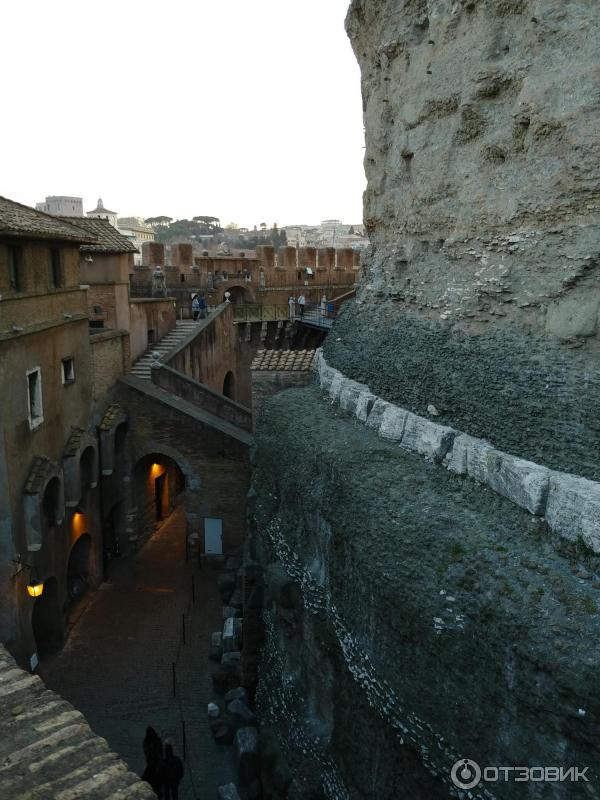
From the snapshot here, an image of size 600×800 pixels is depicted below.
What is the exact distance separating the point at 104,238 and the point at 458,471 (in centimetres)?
1193

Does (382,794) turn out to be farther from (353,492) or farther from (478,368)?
(478,368)

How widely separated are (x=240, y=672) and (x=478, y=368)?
6.41 m

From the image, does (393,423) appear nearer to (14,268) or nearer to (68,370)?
(14,268)

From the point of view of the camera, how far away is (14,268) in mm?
9688

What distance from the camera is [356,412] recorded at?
7.70 metres

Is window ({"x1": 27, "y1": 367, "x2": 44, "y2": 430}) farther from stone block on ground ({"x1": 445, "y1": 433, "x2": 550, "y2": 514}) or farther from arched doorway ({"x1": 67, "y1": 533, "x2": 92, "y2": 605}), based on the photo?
stone block on ground ({"x1": 445, "y1": 433, "x2": 550, "y2": 514})

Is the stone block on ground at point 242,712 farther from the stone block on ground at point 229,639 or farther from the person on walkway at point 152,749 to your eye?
the stone block on ground at point 229,639

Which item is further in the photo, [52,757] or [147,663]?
[147,663]

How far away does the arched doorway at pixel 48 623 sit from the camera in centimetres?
1088

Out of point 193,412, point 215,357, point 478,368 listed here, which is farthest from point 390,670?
point 215,357

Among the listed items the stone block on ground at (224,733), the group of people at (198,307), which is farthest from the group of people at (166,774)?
the group of people at (198,307)

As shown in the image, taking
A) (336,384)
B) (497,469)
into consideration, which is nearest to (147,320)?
(336,384)

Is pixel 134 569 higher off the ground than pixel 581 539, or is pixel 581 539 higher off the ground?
pixel 581 539

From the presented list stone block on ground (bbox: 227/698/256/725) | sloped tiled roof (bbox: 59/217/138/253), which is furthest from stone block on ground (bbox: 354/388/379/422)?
sloped tiled roof (bbox: 59/217/138/253)
